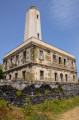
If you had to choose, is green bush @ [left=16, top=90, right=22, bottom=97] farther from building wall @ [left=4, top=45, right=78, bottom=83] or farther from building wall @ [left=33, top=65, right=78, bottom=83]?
building wall @ [left=33, top=65, right=78, bottom=83]

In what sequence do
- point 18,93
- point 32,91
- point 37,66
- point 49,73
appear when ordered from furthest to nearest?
point 49,73
point 37,66
point 32,91
point 18,93

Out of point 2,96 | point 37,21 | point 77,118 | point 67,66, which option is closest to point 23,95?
point 2,96

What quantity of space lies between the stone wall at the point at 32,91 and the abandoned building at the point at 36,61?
3.70 meters

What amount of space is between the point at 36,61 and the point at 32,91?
6074mm

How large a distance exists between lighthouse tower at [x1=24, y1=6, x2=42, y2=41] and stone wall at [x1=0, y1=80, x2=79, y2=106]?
11658mm

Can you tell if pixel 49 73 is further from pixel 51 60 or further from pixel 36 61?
pixel 36 61

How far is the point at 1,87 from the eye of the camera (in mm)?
6781

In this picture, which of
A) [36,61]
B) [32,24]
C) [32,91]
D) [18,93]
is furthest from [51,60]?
[18,93]

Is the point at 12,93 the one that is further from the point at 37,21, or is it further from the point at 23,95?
the point at 37,21

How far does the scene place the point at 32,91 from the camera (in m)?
7.99

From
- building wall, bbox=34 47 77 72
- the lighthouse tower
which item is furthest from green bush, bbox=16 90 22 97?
the lighthouse tower

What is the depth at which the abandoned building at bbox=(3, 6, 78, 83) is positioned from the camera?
44.9ft

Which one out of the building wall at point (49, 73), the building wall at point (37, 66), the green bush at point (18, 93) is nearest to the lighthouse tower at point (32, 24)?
the building wall at point (37, 66)

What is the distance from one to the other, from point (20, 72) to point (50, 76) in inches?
→ 173
